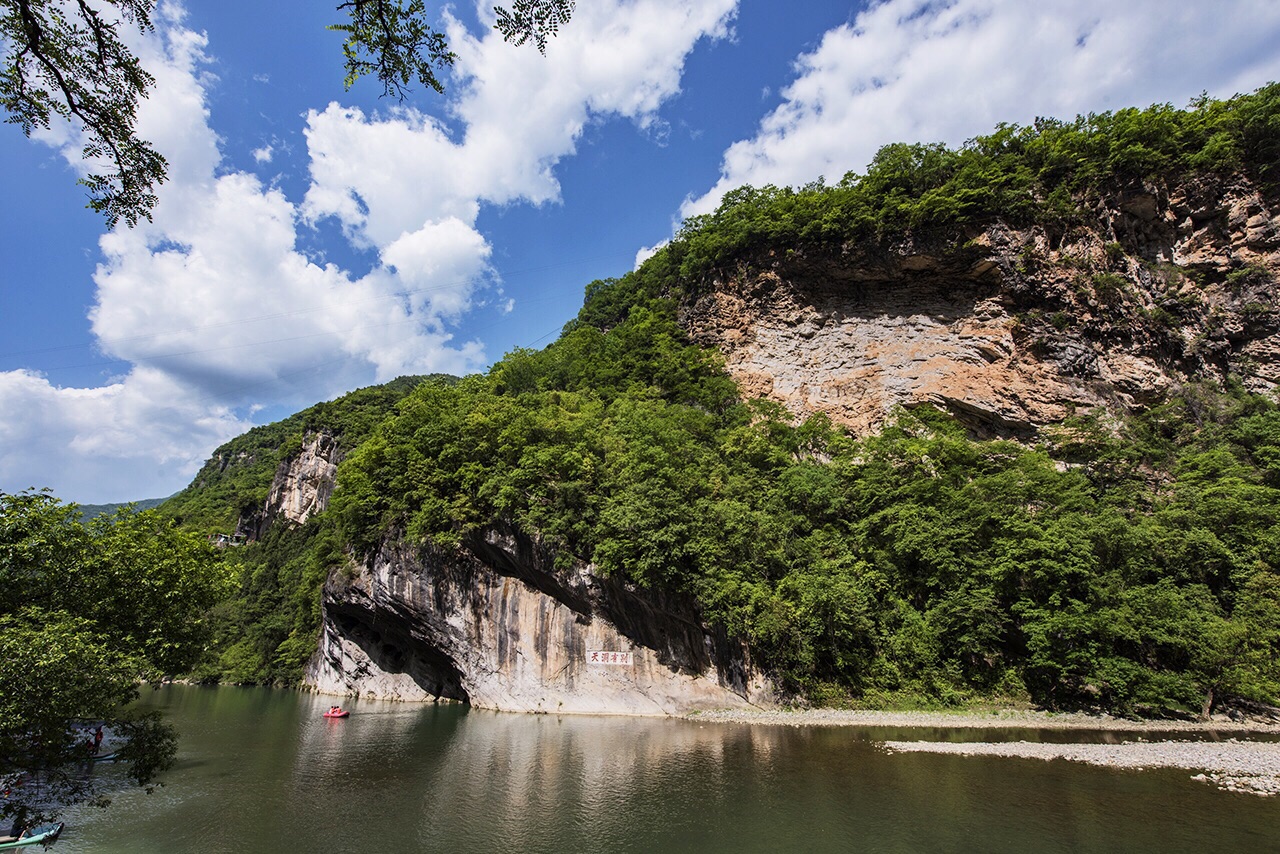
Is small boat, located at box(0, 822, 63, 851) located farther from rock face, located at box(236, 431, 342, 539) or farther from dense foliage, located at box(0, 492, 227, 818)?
rock face, located at box(236, 431, 342, 539)

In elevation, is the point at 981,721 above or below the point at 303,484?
below

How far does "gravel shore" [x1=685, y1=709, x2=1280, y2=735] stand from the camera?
17.8 meters

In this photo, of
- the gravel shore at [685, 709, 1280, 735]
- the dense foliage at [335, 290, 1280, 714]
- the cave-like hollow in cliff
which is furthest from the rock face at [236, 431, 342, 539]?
the gravel shore at [685, 709, 1280, 735]

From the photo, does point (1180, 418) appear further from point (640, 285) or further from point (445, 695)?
point (445, 695)

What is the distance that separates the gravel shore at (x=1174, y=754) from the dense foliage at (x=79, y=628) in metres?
17.9

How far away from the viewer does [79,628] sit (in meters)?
8.31

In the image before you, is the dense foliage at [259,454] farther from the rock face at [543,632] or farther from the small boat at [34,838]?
the small boat at [34,838]

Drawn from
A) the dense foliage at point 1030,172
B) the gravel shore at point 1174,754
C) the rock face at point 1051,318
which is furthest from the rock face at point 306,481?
the gravel shore at point 1174,754

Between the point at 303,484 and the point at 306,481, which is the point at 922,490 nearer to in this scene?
the point at 306,481

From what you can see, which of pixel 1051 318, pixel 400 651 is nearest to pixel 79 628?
pixel 400 651

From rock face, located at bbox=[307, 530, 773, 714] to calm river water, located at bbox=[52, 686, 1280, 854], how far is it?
4591 millimetres

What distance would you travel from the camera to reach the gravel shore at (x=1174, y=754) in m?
12.5

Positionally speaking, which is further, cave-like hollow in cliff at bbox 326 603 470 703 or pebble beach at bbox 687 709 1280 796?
cave-like hollow in cliff at bbox 326 603 470 703

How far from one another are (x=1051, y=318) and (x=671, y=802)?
32769 millimetres
